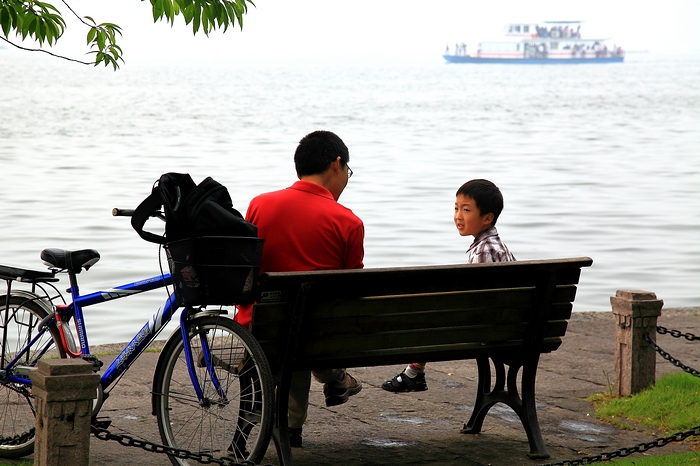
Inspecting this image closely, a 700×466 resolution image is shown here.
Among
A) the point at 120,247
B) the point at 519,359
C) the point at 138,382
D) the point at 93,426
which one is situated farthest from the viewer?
the point at 120,247

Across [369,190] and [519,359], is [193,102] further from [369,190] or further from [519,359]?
[519,359]

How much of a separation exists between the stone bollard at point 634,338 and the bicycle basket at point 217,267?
8.94ft

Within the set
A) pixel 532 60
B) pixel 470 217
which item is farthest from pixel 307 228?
pixel 532 60

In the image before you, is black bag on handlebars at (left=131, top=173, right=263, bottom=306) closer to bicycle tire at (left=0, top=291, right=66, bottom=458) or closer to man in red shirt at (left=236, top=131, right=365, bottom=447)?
man in red shirt at (left=236, top=131, right=365, bottom=447)

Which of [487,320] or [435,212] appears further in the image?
[435,212]

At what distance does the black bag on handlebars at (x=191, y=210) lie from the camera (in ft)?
14.0

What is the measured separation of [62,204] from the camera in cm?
1983

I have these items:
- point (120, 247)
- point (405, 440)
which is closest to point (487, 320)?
point (405, 440)

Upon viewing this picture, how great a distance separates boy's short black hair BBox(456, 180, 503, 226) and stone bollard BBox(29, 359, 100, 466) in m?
2.42

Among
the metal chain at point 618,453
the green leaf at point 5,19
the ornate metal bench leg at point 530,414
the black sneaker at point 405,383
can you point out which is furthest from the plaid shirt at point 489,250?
the green leaf at point 5,19

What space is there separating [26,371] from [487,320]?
2.22 m

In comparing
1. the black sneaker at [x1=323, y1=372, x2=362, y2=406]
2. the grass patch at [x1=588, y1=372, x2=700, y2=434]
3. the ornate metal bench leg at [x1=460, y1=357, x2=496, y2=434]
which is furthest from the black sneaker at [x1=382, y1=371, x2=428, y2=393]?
the grass patch at [x1=588, y1=372, x2=700, y2=434]

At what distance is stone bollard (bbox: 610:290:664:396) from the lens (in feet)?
20.0

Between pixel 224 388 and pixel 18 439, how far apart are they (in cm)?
121
